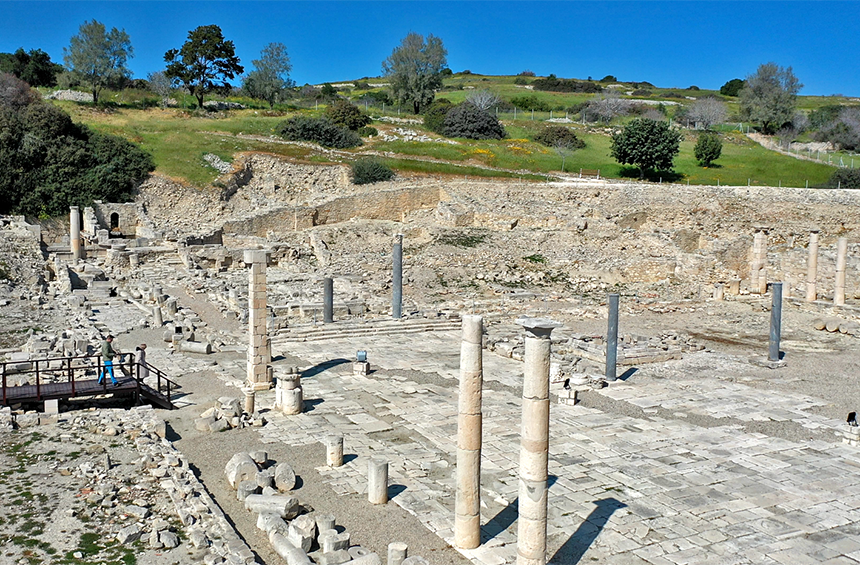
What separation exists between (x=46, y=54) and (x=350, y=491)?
7646cm

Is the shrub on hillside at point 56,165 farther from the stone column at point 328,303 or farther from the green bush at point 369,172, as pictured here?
the stone column at point 328,303

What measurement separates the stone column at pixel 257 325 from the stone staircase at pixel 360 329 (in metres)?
4.38

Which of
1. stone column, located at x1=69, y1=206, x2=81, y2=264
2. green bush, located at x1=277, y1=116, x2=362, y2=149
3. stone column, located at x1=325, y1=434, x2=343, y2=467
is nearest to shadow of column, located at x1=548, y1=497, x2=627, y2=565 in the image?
stone column, located at x1=325, y1=434, x2=343, y2=467

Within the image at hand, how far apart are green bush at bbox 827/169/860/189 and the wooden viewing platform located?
43.2m

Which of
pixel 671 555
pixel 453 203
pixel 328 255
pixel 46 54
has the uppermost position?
pixel 46 54

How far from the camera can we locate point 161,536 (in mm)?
9375

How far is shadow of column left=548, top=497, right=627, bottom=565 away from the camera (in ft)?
30.8

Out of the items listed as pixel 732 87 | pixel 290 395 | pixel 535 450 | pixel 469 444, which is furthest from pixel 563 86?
pixel 535 450

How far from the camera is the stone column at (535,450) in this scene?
346 inches

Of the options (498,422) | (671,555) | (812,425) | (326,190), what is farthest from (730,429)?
(326,190)

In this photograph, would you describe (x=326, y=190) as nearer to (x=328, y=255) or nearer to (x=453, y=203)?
(x=453, y=203)

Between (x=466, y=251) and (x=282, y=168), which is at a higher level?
(x=282, y=168)

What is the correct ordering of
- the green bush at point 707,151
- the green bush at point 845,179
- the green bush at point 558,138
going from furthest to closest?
the green bush at point 558,138, the green bush at point 707,151, the green bush at point 845,179

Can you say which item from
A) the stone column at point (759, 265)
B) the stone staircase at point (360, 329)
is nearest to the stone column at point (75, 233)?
the stone staircase at point (360, 329)
